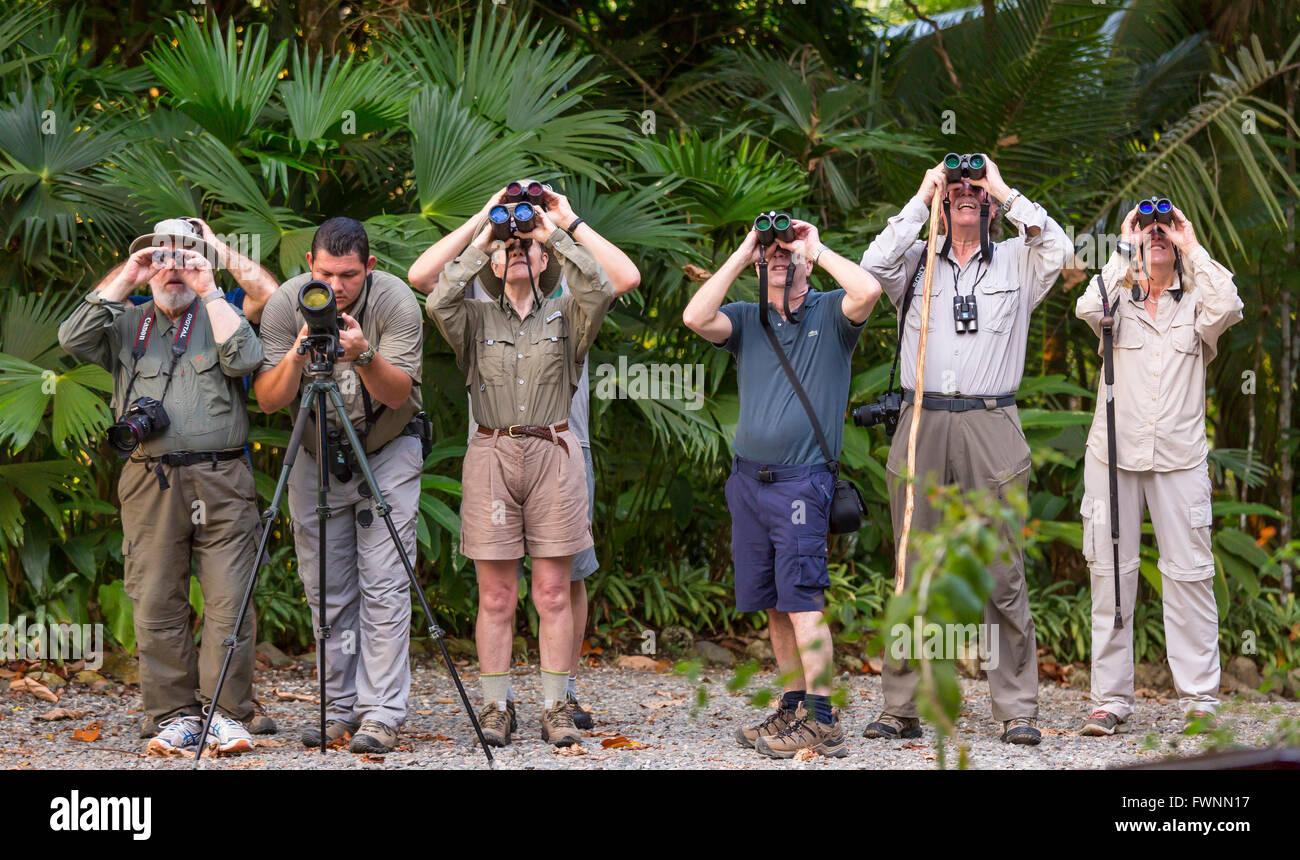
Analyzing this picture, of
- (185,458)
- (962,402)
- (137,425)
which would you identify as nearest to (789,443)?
(962,402)

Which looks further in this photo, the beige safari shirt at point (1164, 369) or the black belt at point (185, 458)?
the beige safari shirt at point (1164, 369)

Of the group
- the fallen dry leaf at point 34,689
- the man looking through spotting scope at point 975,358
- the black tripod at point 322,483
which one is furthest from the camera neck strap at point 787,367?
the fallen dry leaf at point 34,689

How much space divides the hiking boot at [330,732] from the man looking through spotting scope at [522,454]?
0.47 m

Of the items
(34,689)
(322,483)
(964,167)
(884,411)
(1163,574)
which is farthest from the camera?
(34,689)

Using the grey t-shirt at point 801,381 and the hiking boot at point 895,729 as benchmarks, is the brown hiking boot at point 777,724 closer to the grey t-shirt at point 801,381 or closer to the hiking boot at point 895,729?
the hiking boot at point 895,729

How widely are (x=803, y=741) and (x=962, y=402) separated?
1.27 m

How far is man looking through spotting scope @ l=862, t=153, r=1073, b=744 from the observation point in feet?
15.0

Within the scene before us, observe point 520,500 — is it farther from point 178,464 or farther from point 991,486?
point 991,486

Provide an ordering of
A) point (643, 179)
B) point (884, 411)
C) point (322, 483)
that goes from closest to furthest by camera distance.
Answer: point (322, 483), point (884, 411), point (643, 179)

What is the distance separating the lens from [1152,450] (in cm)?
492

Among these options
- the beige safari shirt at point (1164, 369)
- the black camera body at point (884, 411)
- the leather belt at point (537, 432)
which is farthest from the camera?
the beige safari shirt at point (1164, 369)

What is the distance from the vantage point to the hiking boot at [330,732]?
442 cm

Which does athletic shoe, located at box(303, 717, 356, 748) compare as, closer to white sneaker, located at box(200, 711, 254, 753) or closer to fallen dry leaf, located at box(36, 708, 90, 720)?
white sneaker, located at box(200, 711, 254, 753)

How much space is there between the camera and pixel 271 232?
5250 millimetres
